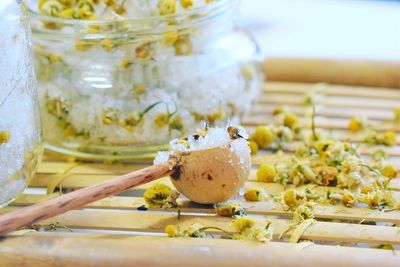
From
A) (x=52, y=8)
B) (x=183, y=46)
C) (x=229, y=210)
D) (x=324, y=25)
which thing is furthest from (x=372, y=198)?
(x=324, y=25)

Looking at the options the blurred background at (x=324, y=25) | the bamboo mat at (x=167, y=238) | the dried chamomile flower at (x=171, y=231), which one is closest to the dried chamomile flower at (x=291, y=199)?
the bamboo mat at (x=167, y=238)

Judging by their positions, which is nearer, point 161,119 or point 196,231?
point 196,231

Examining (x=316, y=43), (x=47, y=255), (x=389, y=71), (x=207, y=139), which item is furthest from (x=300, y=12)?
(x=47, y=255)

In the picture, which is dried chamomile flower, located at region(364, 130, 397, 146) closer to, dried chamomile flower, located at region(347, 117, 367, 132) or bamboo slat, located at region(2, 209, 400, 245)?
dried chamomile flower, located at region(347, 117, 367, 132)

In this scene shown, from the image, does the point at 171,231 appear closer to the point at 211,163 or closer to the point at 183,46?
the point at 211,163

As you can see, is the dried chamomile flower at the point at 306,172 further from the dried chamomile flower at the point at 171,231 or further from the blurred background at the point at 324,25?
the blurred background at the point at 324,25

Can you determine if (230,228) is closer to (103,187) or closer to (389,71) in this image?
(103,187)

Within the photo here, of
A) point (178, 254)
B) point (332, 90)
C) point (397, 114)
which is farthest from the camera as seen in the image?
point (332, 90)
